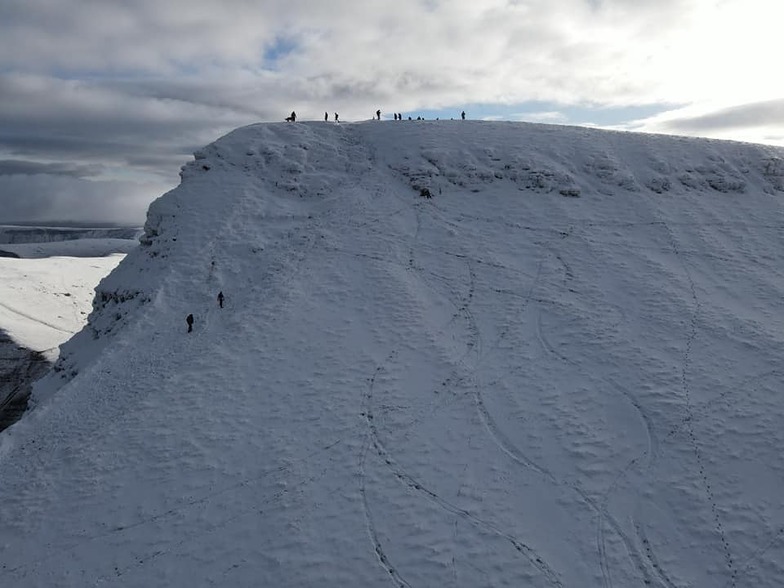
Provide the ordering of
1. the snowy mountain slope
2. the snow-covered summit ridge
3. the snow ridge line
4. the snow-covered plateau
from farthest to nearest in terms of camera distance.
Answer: the snow-covered plateau, the snow-covered summit ridge, the snow ridge line, the snowy mountain slope

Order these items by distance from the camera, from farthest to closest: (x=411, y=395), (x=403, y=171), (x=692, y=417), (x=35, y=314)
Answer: (x=35, y=314) < (x=403, y=171) < (x=411, y=395) < (x=692, y=417)

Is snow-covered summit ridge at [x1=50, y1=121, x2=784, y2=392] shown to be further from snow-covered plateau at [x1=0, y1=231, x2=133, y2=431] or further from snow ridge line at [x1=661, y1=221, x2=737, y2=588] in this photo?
snow-covered plateau at [x1=0, y1=231, x2=133, y2=431]

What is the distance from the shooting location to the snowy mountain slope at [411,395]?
12156mm

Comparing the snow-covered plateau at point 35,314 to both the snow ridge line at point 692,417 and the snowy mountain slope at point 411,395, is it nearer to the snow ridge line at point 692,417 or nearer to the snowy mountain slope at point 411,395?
the snowy mountain slope at point 411,395

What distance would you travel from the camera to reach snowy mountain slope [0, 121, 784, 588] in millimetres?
12156

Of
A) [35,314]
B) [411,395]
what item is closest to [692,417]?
[411,395]

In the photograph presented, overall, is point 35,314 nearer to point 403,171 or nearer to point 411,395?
point 403,171

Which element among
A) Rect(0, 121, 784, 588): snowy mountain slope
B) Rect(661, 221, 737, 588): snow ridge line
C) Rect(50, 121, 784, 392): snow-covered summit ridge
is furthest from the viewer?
Rect(50, 121, 784, 392): snow-covered summit ridge

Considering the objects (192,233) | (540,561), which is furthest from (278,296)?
(540,561)

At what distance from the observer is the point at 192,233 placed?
25.4 metres

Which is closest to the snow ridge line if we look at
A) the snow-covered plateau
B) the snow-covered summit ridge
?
the snow-covered summit ridge

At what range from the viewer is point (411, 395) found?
672 inches

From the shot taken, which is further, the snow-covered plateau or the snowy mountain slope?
the snow-covered plateau

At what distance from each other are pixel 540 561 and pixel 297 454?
7.02 m
